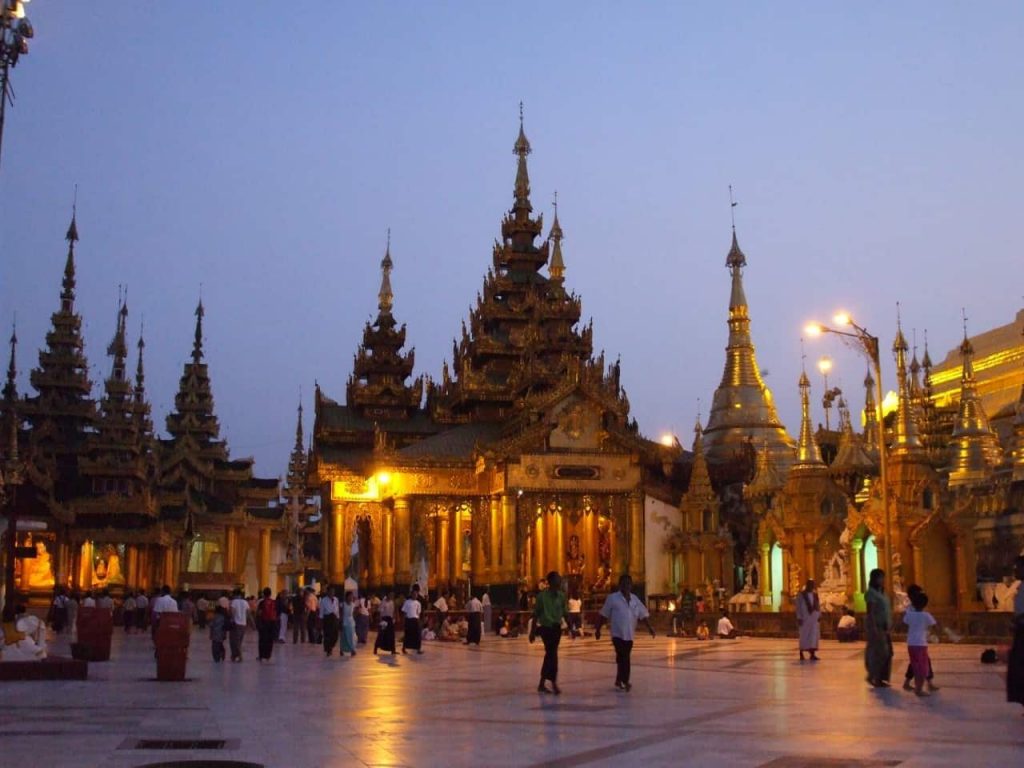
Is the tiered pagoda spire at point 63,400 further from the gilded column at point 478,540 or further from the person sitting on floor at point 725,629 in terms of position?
the person sitting on floor at point 725,629

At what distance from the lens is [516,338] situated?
2093 inches

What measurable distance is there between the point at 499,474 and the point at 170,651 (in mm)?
26432

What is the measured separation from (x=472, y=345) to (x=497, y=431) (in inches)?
245

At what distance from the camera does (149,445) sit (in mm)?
62438

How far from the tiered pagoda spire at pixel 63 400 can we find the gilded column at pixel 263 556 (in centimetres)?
1144

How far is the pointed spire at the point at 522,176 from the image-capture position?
59000 millimetres

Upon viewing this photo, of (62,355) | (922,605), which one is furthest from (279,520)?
(922,605)

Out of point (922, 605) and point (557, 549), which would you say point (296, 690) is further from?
point (557, 549)

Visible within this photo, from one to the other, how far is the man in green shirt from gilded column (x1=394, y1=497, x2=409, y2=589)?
91.2ft

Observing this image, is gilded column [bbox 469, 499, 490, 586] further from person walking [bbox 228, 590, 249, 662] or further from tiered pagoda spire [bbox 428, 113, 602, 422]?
person walking [bbox 228, 590, 249, 662]

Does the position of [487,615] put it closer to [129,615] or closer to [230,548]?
[129,615]

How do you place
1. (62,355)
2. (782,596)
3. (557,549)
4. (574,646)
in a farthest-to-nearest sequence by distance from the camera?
(62,355)
(557,549)
(782,596)
(574,646)

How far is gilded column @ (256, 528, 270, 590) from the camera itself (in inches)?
2692

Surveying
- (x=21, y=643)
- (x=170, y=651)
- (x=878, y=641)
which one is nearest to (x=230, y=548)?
(x=21, y=643)
